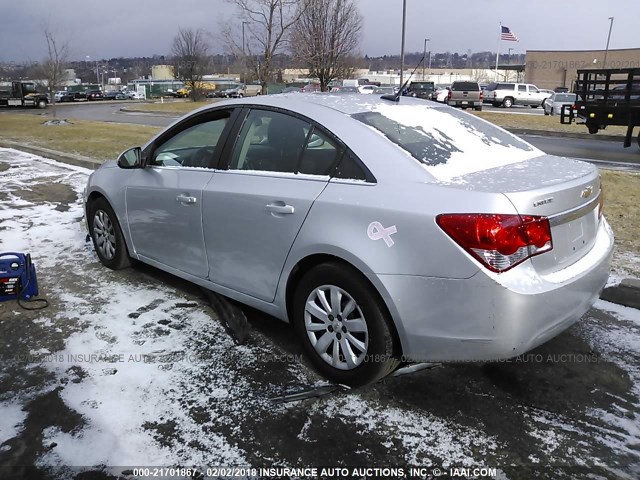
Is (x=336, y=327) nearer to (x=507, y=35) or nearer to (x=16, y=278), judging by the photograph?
(x=16, y=278)

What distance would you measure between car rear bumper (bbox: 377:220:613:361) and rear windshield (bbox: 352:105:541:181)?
0.61 metres

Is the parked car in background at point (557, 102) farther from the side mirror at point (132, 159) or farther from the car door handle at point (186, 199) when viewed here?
the car door handle at point (186, 199)

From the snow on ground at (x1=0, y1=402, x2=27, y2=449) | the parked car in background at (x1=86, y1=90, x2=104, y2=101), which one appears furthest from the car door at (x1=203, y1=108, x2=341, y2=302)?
the parked car in background at (x1=86, y1=90, x2=104, y2=101)

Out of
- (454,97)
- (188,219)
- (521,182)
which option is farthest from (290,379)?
(454,97)

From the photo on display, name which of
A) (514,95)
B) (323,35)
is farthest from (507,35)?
(323,35)

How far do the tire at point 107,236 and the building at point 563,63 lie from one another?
2772 inches

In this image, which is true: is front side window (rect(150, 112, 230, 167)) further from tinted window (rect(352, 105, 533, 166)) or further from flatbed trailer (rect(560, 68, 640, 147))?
flatbed trailer (rect(560, 68, 640, 147))

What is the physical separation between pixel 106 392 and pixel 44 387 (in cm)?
39

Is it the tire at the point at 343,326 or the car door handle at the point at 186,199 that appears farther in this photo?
the car door handle at the point at 186,199

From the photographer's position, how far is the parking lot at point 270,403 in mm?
2584

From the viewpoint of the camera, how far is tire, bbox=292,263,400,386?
2859mm

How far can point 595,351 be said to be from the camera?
3564 mm

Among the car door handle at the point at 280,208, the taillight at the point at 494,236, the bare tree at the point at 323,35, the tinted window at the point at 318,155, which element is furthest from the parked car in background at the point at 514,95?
the taillight at the point at 494,236

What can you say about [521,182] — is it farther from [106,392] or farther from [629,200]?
[629,200]
